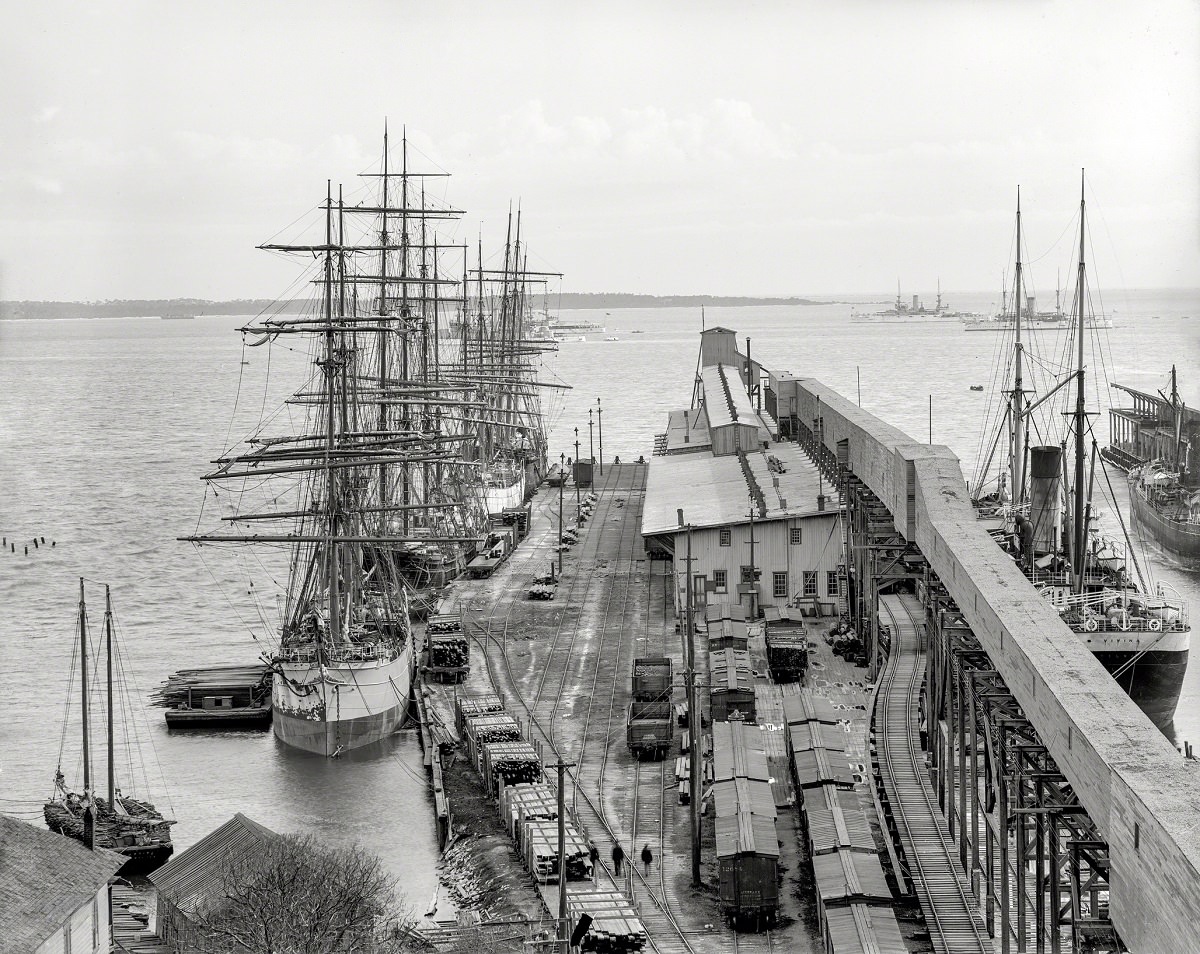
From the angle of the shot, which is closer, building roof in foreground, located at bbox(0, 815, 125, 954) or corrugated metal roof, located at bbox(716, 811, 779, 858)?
building roof in foreground, located at bbox(0, 815, 125, 954)

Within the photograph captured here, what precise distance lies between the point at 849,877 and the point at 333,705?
24624mm

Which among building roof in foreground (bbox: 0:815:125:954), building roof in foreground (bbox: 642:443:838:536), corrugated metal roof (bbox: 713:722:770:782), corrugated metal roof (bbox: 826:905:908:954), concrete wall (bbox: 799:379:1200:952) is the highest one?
concrete wall (bbox: 799:379:1200:952)

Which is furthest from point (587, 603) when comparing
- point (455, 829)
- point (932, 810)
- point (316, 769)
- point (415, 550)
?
point (932, 810)

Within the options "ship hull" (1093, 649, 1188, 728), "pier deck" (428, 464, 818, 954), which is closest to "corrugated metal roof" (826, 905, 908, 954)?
"pier deck" (428, 464, 818, 954)

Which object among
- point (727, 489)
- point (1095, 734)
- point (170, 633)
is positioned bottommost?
point (170, 633)

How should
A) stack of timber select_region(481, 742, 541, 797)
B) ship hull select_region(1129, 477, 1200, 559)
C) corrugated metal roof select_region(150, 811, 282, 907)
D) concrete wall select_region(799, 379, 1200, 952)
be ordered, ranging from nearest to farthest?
concrete wall select_region(799, 379, 1200, 952)
corrugated metal roof select_region(150, 811, 282, 907)
stack of timber select_region(481, 742, 541, 797)
ship hull select_region(1129, 477, 1200, 559)

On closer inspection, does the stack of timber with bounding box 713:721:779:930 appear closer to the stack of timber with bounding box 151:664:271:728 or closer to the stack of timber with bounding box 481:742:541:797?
the stack of timber with bounding box 481:742:541:797

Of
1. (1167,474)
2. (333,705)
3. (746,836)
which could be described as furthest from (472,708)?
(1167,474)

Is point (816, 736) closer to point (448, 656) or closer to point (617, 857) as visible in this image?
point (617, 857)

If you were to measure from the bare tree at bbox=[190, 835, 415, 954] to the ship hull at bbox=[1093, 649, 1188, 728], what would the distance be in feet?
82.0

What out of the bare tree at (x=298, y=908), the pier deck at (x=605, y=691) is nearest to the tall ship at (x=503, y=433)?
the pier deck at (x=605, y=691)

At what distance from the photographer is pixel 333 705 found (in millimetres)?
53344

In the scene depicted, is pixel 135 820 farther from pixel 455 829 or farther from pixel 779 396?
pixel 779 396

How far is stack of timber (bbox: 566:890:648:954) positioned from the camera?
32.3m
